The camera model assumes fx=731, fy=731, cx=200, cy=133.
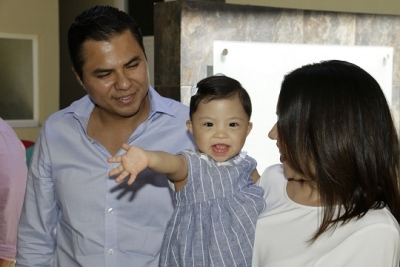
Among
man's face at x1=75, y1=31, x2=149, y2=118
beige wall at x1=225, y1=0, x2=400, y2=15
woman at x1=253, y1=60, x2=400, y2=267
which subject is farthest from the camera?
beige wall at x1=225, y1=0, x2=400, y2=15

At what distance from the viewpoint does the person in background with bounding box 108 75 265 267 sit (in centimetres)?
212

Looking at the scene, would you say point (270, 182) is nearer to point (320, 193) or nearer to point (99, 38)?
Answer: point (320, 193)

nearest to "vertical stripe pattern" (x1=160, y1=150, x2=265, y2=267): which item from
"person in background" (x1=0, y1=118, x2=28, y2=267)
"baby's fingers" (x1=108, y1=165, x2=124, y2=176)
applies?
"baby's fingers" (x1=108, y1=165, x2=124, y2=176)

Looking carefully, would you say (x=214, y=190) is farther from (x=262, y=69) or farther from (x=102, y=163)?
(x=262, y=69)

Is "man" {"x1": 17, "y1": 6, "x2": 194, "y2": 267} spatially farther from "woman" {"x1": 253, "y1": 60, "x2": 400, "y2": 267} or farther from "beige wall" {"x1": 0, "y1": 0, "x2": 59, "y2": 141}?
"beige wall" {"x1": 0, "y1": 0, "x2": 59, "y2": 141}

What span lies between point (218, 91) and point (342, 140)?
542 mm

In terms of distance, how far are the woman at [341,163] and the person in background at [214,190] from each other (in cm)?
27

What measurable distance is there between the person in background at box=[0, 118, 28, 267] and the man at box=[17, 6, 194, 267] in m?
0.38

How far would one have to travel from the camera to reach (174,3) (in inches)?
143

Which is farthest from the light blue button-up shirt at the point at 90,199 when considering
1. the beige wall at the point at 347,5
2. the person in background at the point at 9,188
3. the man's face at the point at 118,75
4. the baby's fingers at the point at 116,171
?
the beige wall at the point at 347,5

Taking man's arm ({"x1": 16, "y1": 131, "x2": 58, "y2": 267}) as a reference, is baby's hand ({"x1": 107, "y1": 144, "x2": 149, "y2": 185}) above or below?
above

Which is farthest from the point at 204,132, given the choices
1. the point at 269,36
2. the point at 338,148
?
the point at 269,36

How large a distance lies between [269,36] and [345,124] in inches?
96.1

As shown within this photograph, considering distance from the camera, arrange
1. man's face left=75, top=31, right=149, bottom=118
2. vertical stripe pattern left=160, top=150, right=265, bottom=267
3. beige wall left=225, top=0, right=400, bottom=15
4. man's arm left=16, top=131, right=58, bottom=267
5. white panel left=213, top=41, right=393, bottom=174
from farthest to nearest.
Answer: beige wall left=225, top=0, right=400, bottom=15 → white panel left=213, top=41, right=393, bottom=174 → man's arm left=16, top=131, right=58, bottom=267 → man's face left=75, top=31, right=149, bottom=118 → vertical stripe pattern left=160, top=150, right=265, bottom=267
